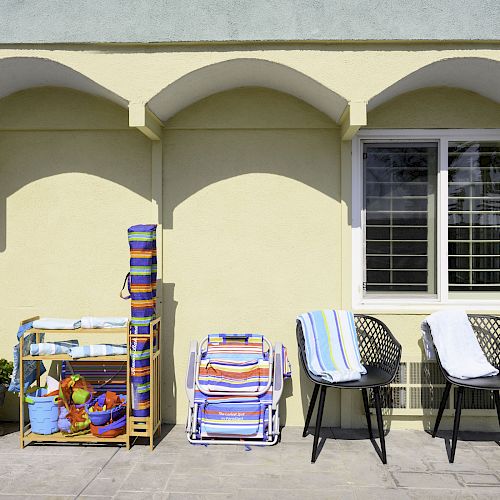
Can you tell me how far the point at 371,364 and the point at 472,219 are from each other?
1.68 meters

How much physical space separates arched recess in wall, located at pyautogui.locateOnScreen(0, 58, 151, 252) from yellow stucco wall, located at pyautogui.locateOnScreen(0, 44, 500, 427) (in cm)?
Answer: 1

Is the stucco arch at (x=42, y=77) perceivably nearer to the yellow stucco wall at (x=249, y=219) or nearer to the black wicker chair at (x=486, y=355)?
the yellow stucco wall at (x=249, y=219)

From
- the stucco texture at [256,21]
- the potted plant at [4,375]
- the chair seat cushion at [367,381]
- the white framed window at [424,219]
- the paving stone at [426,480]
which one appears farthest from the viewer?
the white framed window at [424,219]

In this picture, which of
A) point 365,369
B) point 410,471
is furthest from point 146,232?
point 410,471

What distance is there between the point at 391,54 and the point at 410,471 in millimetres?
3174

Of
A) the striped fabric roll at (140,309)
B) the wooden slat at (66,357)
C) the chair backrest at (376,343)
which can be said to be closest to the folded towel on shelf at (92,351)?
the wooden slat at (66,357)

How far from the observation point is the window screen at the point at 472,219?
507 cm

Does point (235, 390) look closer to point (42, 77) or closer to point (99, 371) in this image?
point (99, 371)

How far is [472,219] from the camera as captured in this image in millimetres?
5086

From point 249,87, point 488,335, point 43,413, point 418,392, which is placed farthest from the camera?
point 249,87

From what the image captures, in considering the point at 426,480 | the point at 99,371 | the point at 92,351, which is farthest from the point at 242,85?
the point at 426,480

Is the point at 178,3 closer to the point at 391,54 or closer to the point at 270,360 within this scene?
the point at 391,54

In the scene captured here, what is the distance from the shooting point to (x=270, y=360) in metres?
4.69

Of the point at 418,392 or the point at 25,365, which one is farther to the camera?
the point at 418,392
